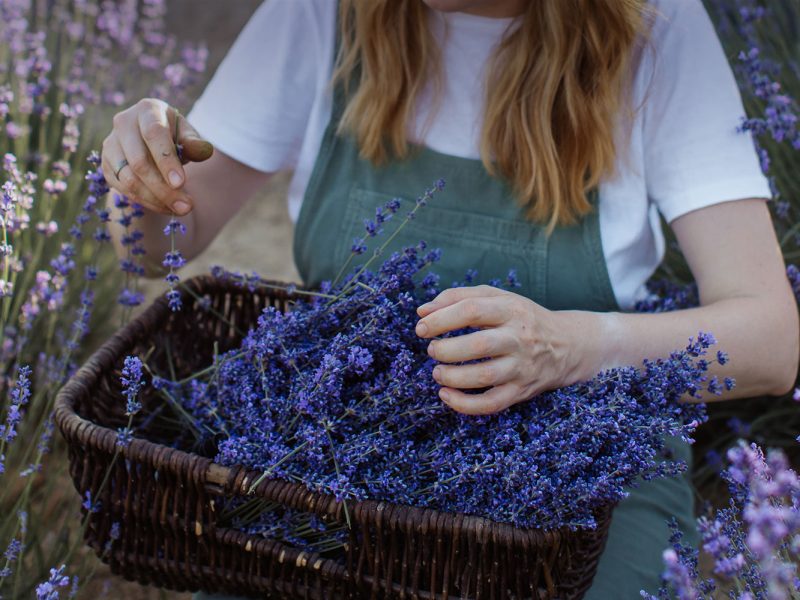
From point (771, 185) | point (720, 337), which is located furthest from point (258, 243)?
point (720, 337)

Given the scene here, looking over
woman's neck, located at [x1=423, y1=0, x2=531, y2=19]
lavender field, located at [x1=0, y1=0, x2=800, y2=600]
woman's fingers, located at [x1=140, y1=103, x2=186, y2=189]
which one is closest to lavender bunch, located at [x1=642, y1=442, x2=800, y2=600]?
lavender field, located at [x1=0, y1=0, x2=800, y2=600]

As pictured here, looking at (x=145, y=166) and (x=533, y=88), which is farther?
(x=533, y=88)

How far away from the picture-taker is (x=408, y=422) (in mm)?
1181

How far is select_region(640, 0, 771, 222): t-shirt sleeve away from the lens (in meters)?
1.49

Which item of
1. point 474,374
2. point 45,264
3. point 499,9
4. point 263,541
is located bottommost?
point 45,264

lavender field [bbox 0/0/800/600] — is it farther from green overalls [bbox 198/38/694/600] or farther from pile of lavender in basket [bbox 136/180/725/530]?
green overalls [bbox 198/38/694/600]

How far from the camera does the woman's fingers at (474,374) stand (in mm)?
1099

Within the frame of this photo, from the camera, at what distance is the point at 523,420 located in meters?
1.18

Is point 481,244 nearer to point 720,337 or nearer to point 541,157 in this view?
point 541,157

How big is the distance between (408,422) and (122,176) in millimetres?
549

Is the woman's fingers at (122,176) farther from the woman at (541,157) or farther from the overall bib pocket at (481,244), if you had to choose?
the overall bib pocket at (481,244)

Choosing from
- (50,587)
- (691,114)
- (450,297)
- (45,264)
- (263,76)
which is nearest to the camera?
(50,587)

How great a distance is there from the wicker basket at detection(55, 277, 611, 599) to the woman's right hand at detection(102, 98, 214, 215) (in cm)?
28

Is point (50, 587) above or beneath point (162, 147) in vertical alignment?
beneath
